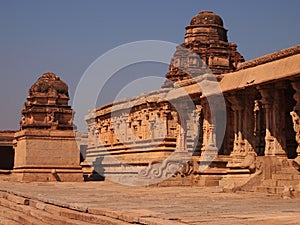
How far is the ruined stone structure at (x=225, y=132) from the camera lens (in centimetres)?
1662

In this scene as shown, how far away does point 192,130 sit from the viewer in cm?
2433

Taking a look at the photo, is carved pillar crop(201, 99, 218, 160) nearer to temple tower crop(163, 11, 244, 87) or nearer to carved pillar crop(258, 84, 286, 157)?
carved pillar crop(258, 84, 286, 157)

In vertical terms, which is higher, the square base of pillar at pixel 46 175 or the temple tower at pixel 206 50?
the temple tower at pixel 206 50

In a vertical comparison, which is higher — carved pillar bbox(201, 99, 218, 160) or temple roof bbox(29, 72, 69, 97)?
temple roof bbox(29, 72, 69, 97)

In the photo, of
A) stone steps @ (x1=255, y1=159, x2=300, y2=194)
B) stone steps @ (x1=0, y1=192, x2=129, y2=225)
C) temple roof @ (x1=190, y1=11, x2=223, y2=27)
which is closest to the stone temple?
stone steps @ (x1=255, y1=159, x2=300, y2=194)

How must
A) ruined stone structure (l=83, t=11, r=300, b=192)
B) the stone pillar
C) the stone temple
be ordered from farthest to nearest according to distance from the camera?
the stone pillar, the stone temple, ruined stone structure (l=83, t=11, r=300, b=192)

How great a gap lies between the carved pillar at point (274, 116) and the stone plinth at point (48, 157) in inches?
420

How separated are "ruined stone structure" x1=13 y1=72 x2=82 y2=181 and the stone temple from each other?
0.15ft

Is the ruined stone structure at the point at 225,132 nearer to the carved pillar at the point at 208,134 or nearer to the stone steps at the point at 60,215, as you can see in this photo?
the carved pillar at the point at 208,134

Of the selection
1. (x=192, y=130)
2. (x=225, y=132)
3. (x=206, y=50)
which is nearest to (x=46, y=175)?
(x=192, y=130)

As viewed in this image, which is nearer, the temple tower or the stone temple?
the stone temple

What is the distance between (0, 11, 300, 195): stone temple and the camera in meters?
17.4

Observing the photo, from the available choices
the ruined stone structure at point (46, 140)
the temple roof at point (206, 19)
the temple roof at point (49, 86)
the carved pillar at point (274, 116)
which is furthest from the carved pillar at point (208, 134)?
the temple roof at point (206, 19)

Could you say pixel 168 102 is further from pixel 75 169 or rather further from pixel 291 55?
pixel 291 55
